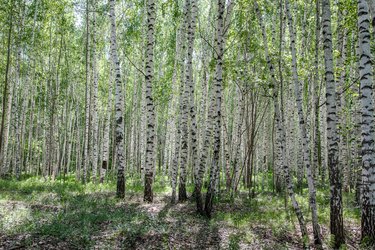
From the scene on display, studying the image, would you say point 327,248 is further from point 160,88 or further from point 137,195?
point 160,88

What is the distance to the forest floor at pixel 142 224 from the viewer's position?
22.4 feet

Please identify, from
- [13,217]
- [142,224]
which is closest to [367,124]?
[142,224]

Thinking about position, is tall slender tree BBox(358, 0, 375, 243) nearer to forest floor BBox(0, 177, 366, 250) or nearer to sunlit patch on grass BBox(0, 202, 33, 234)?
forest floor BBox(0, 177, 366, 250)

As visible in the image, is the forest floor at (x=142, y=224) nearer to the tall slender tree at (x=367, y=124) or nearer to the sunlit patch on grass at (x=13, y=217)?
the sunlit patch on grass at (x=13, y=217)

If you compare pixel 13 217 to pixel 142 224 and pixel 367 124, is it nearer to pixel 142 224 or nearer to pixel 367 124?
pixel 142 224

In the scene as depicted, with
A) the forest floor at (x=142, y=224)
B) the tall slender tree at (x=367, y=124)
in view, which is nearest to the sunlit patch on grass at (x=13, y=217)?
the forest floor at (x=142, y=224)

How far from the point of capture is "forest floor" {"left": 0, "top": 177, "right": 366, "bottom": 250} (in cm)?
683

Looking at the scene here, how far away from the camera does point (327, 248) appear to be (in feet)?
25.6

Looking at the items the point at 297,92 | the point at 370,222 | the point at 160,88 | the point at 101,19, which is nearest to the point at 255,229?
the point at 370,222

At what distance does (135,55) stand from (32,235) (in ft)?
68.6

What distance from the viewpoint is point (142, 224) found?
8211mm

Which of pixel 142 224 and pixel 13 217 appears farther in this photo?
pixel 142 224

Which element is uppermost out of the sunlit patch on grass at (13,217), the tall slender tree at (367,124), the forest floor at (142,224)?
the tall slender tree at (367,124)

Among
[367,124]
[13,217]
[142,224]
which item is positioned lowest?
[142,224]
